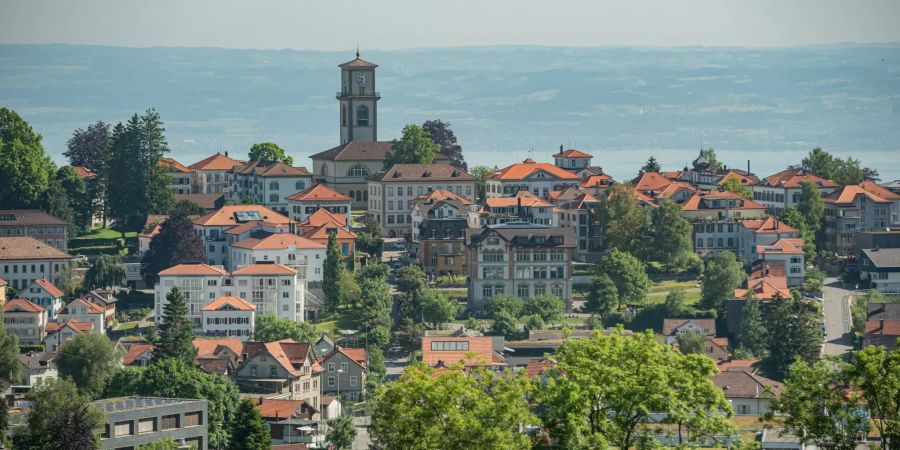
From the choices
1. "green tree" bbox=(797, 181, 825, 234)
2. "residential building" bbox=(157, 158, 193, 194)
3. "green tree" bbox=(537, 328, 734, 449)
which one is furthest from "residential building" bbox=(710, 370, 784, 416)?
"residential building" bbox=(157, 158, 193, 194)

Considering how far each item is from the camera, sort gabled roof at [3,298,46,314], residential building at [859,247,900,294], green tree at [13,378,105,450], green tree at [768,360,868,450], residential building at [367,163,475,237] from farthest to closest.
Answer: residential building at [367,163,475,237], residential building at [859,247,900,294], gabled roof at [3,298,46,314], green tree at [13,378,105,450], green tree at [768,360,868,450]

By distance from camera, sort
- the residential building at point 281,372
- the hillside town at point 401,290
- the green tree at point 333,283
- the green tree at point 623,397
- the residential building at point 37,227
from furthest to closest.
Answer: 1. the residential building at point 37,227
2. the green tree at point 333,283
3. the residential building at point 281,372
4. the hillside town at point 401,290
5. the green tree at point 623,397

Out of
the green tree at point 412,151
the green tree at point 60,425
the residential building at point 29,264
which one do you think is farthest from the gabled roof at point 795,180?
the green tree at point 60,425

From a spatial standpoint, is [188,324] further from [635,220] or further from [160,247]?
[635,220]

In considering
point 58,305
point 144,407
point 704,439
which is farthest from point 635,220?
point 704,439

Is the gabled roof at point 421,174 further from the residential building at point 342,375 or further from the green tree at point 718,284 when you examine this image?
the residential building at point 342,375

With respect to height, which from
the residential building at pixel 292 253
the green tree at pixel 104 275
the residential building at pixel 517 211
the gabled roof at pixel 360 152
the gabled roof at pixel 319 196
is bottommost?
the green tree at pixel 104 275

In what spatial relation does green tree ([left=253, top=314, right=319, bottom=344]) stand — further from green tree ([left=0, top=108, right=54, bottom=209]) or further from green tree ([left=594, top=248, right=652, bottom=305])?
green tree ([left=0, top=108, right=54, bottom=209])
